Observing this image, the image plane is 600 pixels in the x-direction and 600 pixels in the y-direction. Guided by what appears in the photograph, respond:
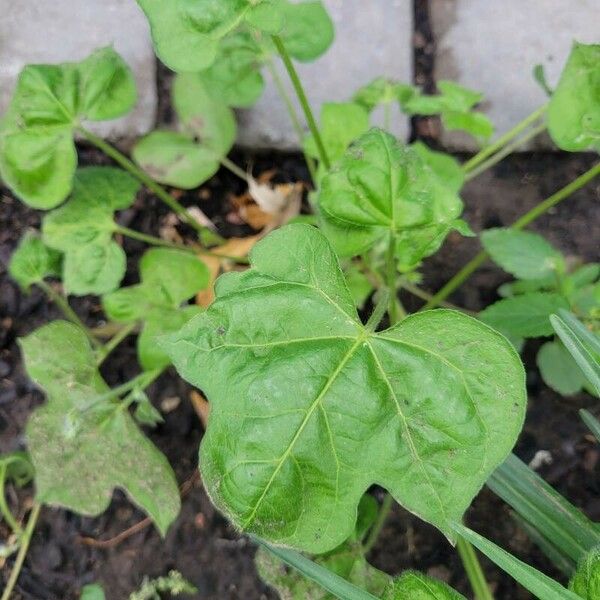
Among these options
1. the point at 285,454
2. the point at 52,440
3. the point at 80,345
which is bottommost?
the point at 52,440

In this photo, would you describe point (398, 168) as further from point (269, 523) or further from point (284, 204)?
point (284, 204)

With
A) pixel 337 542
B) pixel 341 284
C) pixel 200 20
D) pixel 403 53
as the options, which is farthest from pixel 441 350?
pixel 403 53

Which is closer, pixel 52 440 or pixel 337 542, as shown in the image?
pixel 337 542

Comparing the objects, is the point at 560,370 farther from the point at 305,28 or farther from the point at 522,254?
the point at 305,28

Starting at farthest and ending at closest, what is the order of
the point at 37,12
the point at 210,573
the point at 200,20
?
the point at 37,12
the point at 210,573
the point at 200,20

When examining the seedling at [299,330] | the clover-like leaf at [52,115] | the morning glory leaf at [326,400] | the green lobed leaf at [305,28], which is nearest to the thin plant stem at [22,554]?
the seedling at [299,330]
